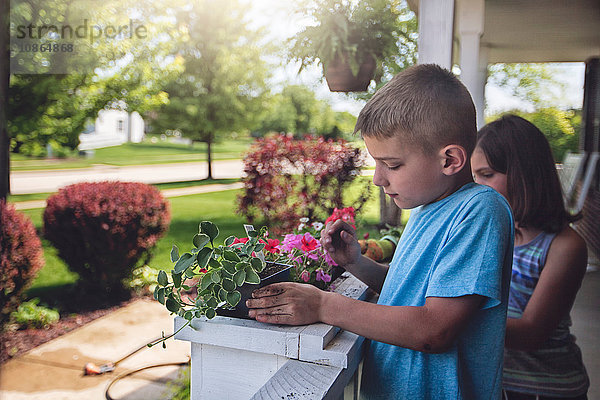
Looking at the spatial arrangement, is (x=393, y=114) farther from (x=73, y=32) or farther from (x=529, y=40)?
(x=73, y=32)

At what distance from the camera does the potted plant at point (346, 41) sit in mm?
2318

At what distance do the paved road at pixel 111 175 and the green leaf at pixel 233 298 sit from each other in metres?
9.91

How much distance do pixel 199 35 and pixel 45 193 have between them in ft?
26.7

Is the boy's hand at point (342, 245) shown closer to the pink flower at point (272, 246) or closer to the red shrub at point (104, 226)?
the pink flower at point (272, 246)

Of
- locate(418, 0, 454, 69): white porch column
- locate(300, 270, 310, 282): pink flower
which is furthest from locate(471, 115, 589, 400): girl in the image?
locate(418, 0, 454, 69): white porch column

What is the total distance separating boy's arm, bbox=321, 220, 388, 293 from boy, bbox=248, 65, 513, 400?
13cm

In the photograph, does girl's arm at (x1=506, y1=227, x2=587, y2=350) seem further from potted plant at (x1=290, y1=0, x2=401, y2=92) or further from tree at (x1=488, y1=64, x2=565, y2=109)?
tree at (x1=488, y1=64, x2=565, y2=109)

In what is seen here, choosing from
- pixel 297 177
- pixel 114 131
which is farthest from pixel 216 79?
pixel 297 177

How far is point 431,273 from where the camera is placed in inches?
26.9

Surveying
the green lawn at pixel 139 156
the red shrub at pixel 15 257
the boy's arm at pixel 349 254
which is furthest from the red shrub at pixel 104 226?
the green lawn at pixel 139 156

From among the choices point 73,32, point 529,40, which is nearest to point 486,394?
point 529,40

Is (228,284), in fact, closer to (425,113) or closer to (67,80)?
(425,113)

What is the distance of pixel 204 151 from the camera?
2364 centimetres

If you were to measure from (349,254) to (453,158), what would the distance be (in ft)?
0.85
